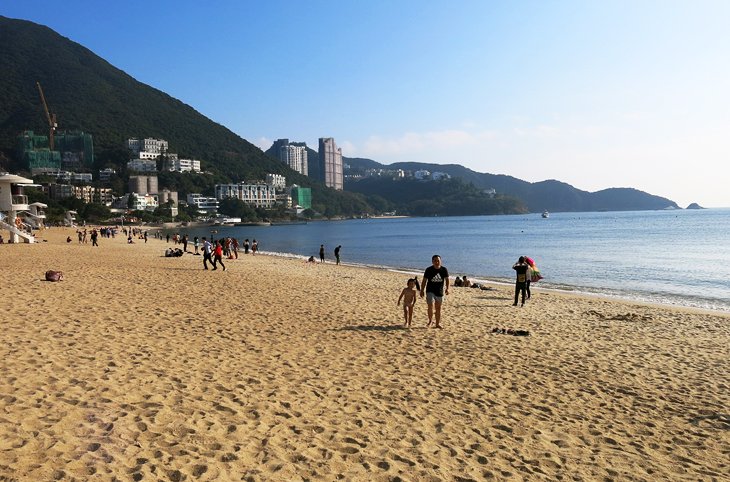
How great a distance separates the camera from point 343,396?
626 centimetres

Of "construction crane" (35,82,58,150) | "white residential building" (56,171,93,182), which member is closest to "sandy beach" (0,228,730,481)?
"white residential building" (56,171,93,182)

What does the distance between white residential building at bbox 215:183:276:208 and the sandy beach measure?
17460 centimetres

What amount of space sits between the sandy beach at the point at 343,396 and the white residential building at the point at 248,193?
17460cm

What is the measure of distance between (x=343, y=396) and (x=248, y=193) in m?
190

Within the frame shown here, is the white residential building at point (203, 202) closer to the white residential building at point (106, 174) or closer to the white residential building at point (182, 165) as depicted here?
the white residential building at point (182, 165)

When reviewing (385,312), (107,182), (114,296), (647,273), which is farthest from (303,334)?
(107,182)

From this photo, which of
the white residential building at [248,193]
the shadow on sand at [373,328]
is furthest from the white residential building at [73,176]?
the shadow on sand at [373,328]

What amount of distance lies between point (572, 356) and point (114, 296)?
11.1 m

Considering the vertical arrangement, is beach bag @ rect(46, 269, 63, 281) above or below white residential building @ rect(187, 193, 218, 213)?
below

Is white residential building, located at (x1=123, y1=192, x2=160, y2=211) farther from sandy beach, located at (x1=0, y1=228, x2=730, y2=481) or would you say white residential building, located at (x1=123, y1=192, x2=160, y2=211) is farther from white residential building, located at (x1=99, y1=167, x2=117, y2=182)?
sandy beach, located at (x1=0, y1=228, x2=730, y2=481)

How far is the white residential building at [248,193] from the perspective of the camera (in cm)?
18312

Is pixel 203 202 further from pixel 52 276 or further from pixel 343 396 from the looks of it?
pixel 343 396

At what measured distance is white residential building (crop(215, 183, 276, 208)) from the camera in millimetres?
183125

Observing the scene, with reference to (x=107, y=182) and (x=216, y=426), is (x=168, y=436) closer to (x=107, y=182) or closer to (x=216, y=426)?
(x=216, y=426)
